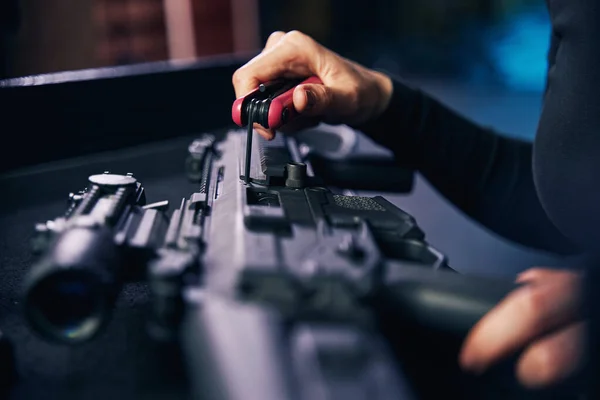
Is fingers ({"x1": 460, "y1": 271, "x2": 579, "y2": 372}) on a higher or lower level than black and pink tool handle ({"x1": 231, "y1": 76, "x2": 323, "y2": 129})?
lower

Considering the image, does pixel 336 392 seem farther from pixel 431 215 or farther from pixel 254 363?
pixel 431 215

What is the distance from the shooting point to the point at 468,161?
2.63ft

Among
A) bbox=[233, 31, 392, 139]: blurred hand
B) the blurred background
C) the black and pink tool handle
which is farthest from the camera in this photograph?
the blurred background

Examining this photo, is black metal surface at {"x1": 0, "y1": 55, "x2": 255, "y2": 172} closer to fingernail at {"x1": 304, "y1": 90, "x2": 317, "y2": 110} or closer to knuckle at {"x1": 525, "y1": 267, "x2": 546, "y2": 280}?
fingernail at {"x1": 304, "y1": 90, "x2": 317, "y2": 110}

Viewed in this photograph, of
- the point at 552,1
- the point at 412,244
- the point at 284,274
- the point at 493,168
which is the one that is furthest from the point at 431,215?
the point at 284,274

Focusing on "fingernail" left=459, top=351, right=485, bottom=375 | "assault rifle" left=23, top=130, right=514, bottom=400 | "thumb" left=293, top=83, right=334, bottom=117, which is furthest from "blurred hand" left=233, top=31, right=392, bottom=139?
"fingernail" left=459, top=351, right=485, bottom=375

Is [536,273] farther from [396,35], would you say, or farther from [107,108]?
[396,35]

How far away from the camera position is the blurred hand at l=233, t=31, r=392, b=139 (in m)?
0.68

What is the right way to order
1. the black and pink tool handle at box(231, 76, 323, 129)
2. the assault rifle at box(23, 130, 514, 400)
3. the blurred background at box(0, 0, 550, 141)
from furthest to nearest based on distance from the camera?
the blurred background at box(0, 0, 550, 141) < the black and pink tool handle at box(231, 76, 323, 129) < the assault rifle at box(23, 130, 514, 400)

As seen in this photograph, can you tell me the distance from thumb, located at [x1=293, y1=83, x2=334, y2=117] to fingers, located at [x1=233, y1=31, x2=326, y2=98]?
0.16 ft

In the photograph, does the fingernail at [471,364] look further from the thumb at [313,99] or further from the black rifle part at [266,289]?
the thumb at [313,99]

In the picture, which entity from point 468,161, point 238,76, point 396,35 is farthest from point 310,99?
point 396,35

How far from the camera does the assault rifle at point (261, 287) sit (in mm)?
262

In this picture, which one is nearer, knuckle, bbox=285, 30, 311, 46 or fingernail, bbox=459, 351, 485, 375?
fingernail, bbox=459, 351, 485, 375
